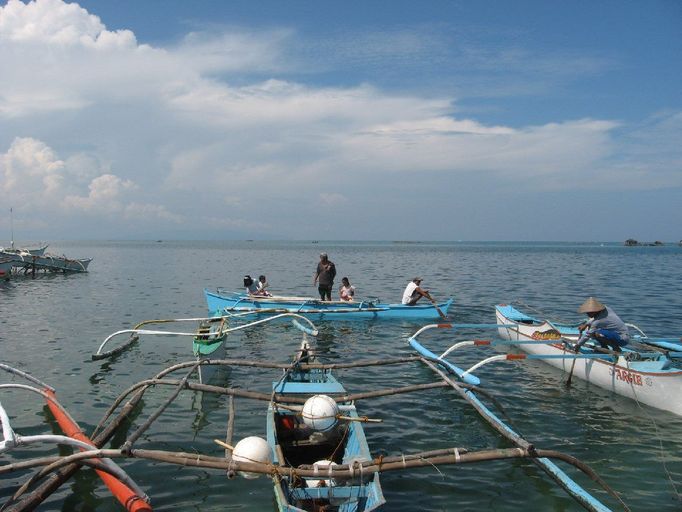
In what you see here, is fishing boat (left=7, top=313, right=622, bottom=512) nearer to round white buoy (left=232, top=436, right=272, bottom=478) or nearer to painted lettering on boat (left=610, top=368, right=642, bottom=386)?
round white buoy (left=232, top=436, right=272, bottom=478)

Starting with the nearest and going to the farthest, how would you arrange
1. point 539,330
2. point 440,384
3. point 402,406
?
1. point 440,384
2. point 402,406
3. point 539,330

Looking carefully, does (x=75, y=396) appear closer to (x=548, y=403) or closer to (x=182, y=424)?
(x=182, y=424)

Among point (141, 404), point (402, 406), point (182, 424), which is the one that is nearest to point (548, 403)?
point (402, 406)

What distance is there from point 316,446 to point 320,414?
1.05 meters

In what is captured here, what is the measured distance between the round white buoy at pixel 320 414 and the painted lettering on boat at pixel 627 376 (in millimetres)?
7659

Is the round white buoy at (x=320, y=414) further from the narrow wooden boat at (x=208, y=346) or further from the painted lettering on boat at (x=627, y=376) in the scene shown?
the painted lettering on boat at (x=627, y=376)

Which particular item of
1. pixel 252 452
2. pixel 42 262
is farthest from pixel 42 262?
pixel 252 452

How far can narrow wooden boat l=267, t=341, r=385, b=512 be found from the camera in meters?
A: 6.38

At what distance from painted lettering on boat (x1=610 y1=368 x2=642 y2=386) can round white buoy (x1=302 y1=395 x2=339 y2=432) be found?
7.66 metres

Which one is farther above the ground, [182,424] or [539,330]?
[539,330]

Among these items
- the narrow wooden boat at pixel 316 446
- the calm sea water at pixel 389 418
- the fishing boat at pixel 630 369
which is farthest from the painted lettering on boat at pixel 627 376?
the narrow wooden boat at pixel 316 446

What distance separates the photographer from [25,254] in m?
43.8

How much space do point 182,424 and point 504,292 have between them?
2797cm

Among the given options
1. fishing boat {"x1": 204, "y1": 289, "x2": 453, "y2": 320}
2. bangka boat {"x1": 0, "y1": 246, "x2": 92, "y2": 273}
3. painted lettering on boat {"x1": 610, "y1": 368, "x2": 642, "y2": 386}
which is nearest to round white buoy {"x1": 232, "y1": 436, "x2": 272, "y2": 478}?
painted lettering on boat {"x1": 610, "y1": 368, "x2": 642, "y2": 386}
